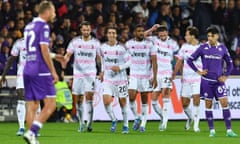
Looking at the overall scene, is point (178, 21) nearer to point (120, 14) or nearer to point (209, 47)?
point (120, 14)

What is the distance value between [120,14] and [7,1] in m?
4.47

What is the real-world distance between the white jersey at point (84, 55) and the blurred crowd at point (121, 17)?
4.56 metres

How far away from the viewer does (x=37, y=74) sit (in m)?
14.9

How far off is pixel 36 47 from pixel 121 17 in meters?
15.8

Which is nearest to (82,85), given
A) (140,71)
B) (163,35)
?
(140,71)

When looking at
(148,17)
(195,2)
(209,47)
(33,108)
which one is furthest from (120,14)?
(33,108)

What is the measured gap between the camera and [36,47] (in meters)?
14.9

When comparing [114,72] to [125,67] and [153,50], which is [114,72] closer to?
[125,67]

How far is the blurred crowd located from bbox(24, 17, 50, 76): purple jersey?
35.5 feet

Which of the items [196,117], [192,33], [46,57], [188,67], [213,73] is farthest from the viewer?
[188,67]

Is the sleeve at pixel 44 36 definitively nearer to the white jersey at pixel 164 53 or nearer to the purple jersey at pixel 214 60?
the purple jersey at pixel 214 60

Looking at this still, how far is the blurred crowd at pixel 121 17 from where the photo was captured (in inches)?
1066

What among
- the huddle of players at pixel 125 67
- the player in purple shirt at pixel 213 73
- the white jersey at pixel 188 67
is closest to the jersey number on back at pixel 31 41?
the player in purple shirt at pixel 213 73

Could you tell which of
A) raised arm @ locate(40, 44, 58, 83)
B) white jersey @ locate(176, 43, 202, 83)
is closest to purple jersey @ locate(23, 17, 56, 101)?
raised arm @ locate(40, 44, 58, 83)
